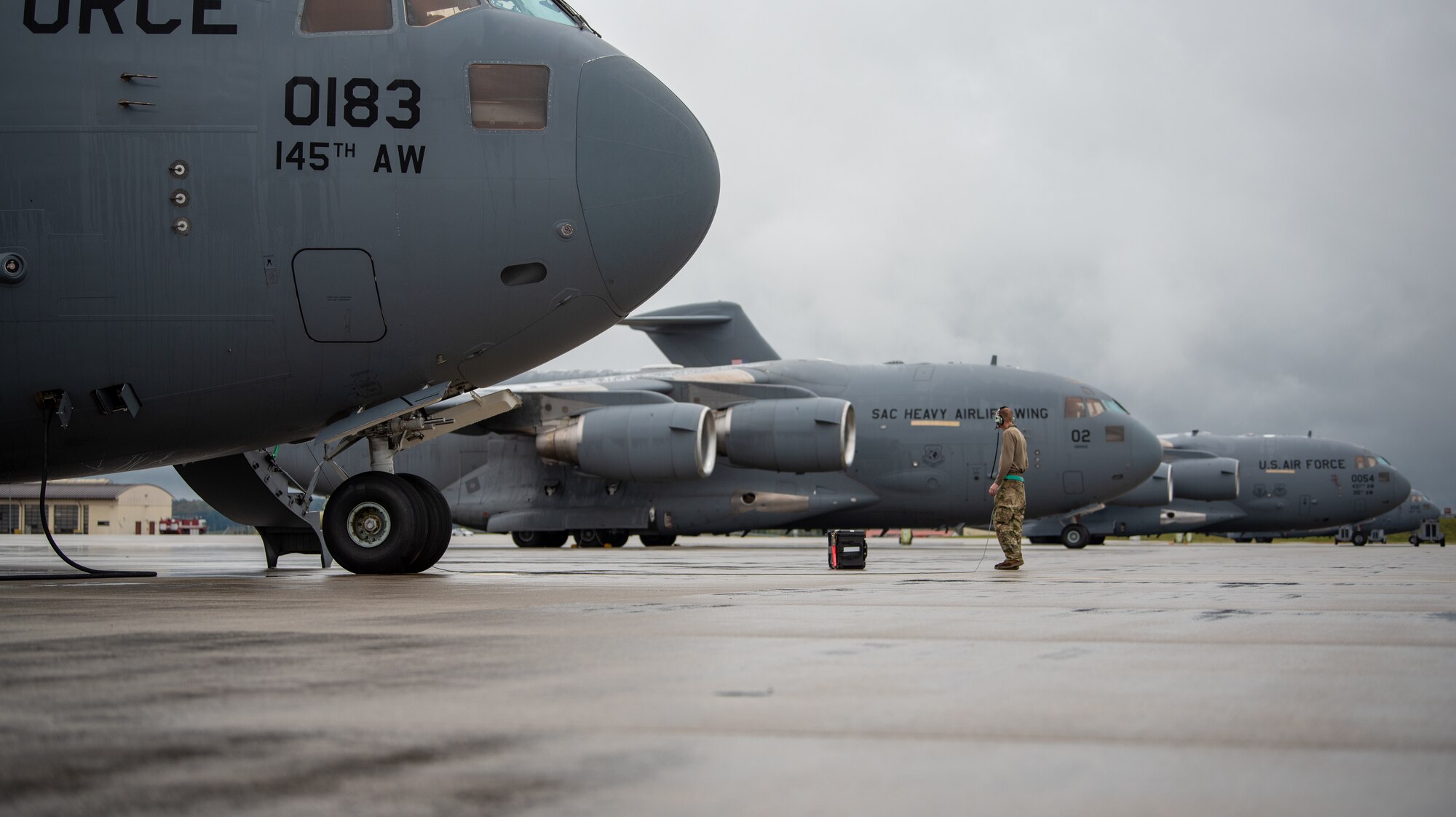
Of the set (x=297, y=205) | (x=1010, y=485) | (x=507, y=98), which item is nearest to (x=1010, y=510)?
(x=1010, y=485)

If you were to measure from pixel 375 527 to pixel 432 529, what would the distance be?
0.37 metres

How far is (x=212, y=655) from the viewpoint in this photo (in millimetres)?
3732

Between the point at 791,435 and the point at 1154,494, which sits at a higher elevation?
the point at 791,435

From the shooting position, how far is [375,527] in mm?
8922

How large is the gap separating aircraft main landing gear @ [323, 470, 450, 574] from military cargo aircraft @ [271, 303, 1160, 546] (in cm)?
1157

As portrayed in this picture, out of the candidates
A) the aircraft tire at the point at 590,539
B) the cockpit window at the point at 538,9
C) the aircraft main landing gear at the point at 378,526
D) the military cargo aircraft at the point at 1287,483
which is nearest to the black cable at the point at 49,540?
the aircraft main landing gear at the point at 378,526

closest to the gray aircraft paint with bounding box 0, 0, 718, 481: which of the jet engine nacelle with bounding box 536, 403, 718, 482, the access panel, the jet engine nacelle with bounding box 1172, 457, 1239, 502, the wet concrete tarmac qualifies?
the access panel

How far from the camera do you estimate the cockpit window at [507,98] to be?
812 cm

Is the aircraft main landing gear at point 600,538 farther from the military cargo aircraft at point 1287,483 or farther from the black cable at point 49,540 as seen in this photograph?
the military cargo aircraft at point 1287,483

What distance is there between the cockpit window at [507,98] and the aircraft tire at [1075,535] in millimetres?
20344

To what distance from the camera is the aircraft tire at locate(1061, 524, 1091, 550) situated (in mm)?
26531

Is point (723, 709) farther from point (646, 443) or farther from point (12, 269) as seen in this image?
point (646, 443)

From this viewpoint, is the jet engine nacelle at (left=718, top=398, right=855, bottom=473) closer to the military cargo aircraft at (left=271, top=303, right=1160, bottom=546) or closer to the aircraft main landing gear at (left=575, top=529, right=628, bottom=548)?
the military cargo aircraft at (left=271, top=303, right=1160, bottom=546)

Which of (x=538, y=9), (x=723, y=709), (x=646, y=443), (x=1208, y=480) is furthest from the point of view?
(x=1208, y=480)
